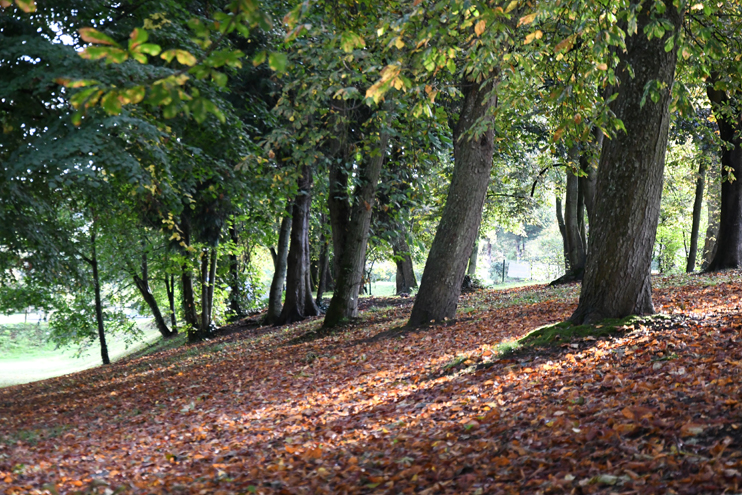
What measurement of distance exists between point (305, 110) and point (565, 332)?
16.9ft

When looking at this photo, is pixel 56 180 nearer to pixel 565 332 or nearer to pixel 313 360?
pixel 313 360

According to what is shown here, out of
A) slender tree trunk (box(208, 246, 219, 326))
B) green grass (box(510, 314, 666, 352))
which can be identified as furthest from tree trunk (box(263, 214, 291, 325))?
green grass (box(510, 314, 666, 352))

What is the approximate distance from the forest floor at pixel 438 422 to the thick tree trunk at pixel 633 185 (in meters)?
0.54

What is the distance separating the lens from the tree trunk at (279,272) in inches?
663

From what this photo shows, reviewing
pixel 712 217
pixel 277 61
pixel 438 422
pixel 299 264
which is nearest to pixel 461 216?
pixel 438 422

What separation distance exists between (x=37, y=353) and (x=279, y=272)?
31.0m

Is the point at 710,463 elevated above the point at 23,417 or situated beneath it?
elevated above

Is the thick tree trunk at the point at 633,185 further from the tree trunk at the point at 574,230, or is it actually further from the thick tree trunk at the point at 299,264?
the tree trunk at the point at 574,230

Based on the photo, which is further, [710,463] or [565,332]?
[565,332]

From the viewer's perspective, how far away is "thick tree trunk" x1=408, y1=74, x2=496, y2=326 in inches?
399

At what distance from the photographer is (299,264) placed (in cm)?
1633

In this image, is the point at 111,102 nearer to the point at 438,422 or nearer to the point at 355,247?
the point at 438,422

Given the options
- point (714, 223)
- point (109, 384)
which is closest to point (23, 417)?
point (109, 384)

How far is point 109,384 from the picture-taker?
12.2m
